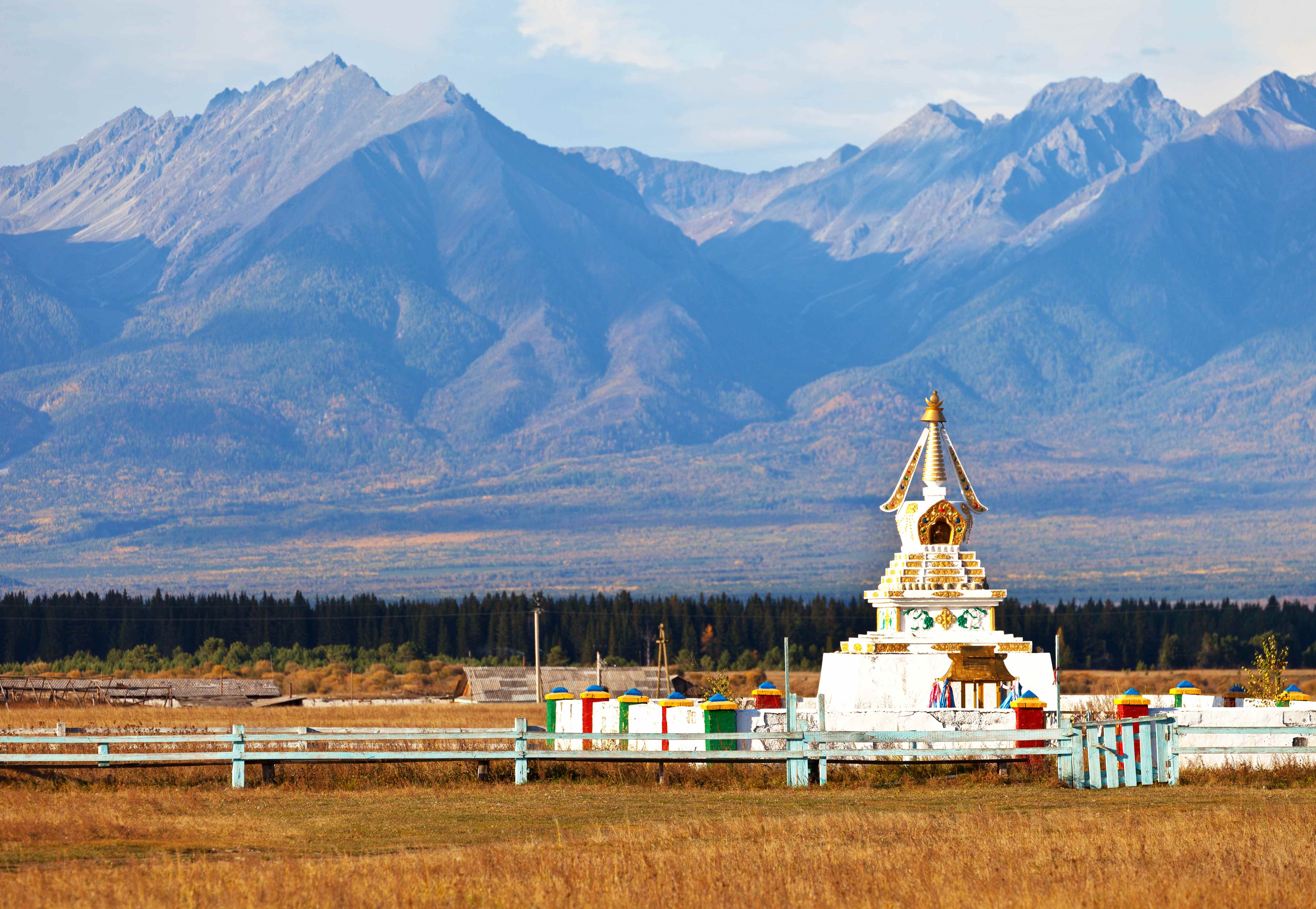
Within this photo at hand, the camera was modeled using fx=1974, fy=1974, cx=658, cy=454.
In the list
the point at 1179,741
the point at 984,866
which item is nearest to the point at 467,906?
the point at 984,866

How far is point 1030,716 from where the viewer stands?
37344 mm

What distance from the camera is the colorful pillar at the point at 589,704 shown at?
1678 inches

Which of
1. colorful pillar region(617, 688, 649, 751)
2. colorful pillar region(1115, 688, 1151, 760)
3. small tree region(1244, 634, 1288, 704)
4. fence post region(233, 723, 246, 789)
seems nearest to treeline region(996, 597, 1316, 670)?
small tree region(1244, 634, 1288, 704)

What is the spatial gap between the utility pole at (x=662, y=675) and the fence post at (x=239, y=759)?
3787 centimetres

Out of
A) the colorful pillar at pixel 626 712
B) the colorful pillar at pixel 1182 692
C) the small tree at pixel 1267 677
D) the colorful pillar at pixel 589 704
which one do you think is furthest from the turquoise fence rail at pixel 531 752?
the small tree at pixel 1267 677

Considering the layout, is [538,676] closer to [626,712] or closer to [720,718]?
[626,712]

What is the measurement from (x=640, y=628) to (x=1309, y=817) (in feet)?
396

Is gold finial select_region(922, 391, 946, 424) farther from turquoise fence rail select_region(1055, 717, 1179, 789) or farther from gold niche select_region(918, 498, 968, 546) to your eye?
turquoise fence rail select_region(1055, 717, 1179, 789)

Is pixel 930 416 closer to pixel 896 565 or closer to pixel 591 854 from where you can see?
pixel 896 565

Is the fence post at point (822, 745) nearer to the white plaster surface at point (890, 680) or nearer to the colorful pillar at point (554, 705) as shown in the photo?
the colorful pillar at point (554, 705)

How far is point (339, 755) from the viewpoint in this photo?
32.8 m

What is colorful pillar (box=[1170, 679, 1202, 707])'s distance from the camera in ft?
167

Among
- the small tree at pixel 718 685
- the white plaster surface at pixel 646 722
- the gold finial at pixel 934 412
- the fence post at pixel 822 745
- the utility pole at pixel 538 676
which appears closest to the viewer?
the fence post at pixel 822 745

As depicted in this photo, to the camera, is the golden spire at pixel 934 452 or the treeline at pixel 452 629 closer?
the golden spire at pixel 934 452
